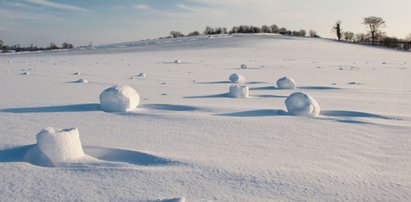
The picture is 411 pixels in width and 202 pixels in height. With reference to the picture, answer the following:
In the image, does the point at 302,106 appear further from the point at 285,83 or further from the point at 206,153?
the point at 285,83

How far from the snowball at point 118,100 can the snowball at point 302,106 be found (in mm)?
1189

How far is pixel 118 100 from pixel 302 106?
1363 millimetres

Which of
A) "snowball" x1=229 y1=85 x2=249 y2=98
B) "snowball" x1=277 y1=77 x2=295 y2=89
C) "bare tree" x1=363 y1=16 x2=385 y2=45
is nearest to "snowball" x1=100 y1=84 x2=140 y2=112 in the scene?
"snowball" x1=229 y1=85 x2=249 y2=98

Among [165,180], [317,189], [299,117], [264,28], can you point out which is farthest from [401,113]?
[264,28]

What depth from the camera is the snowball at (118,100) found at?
2.93 metres

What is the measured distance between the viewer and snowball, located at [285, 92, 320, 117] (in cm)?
277

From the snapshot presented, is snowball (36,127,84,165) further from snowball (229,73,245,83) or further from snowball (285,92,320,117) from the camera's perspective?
snowball (229,73,245,83)

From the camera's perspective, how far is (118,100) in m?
2.94

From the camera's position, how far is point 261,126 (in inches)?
98.9

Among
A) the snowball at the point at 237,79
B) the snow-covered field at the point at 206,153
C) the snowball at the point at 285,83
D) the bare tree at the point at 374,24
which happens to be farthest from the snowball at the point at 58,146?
the bare tree at the point at 374,24

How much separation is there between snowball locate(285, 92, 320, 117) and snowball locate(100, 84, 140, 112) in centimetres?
119

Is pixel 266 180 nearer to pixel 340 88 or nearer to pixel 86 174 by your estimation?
pixel 86 174

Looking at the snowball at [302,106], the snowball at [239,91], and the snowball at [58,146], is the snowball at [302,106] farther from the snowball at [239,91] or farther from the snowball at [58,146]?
the snowball at [58,146]

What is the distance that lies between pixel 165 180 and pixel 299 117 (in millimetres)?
1511
